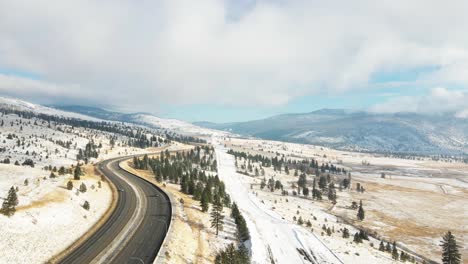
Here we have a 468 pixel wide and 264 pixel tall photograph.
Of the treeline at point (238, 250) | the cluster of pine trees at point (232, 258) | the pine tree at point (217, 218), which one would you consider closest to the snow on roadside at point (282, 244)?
the treeline at point (238, 250)

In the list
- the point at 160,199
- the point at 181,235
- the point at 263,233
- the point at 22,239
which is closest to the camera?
the point at 22,239

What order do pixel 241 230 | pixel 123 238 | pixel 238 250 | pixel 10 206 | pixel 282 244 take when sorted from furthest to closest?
pixel 282 244, pixel 241 230, pixel 238 250, pixel 123 238, pixel 10 206

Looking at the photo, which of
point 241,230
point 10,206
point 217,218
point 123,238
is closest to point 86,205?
point 123,238

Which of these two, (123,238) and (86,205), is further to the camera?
(86,205)

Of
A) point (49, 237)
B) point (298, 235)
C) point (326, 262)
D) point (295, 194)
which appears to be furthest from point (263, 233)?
point (295, 194)

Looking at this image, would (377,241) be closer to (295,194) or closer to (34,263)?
(295,194)

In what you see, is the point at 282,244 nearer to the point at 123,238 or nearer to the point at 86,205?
the point at 123,238
